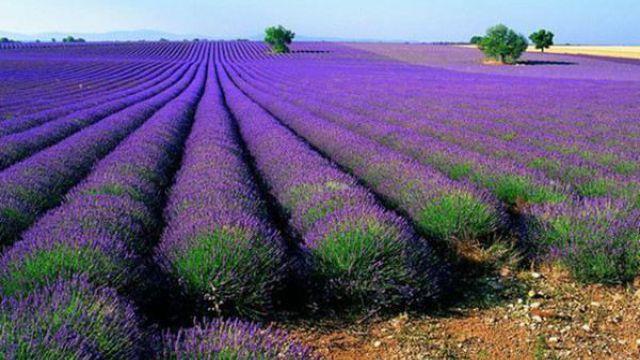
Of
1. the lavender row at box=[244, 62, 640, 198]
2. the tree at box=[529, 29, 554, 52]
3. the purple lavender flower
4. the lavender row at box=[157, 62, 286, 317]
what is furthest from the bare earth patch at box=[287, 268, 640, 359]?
the tree at box=[529, 29, 554, 52]

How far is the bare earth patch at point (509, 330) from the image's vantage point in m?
2.75

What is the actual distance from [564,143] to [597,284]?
458 cm

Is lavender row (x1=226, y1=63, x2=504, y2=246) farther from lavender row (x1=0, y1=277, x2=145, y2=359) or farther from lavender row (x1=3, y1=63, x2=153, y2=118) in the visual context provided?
lavender row (x1=3, y1=63, x2=153, y2=118)

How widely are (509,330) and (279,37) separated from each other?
65.3 m

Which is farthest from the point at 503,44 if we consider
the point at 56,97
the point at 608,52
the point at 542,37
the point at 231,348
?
the point at 231,348

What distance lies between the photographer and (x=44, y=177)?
Answer: 17.0 ft

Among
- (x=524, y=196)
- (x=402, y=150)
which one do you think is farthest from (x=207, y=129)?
(x=524, y=196)

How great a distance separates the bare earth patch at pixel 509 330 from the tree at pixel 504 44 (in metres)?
48.7

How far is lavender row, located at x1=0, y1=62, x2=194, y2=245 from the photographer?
4090 mm

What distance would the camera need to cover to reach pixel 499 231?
4199 millimetres

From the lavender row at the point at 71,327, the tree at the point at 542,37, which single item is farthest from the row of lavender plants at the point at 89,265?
the tree at the point at 542,37

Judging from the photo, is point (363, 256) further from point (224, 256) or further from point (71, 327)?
point (71, 327)

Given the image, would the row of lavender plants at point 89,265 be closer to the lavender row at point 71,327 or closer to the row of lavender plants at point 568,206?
the lavender row at point 71,327

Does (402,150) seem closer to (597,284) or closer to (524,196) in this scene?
(524,196)
